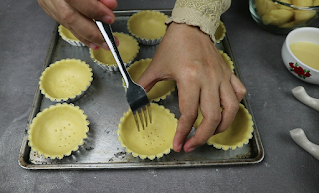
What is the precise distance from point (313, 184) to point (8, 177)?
189 centimetres

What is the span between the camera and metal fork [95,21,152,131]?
1260 mm

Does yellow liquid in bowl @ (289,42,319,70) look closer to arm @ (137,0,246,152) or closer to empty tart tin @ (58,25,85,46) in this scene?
arm @ (137,0,246,152)

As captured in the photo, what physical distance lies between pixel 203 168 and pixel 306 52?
1225 mm

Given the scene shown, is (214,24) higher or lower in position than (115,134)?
higher

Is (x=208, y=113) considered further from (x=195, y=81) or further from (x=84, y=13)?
(x=84, y=13)

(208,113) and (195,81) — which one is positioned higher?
(195,81)

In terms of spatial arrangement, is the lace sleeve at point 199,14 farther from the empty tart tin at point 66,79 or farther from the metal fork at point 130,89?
the empty tart tin at point 66,79

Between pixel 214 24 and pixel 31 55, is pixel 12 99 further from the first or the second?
pixel 214 24

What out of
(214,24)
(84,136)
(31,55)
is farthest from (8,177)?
(214,24)

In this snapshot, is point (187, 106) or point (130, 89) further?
point (130, 89)

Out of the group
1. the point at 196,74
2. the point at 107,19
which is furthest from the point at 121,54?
the point at 196,74

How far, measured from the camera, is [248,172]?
57.6 inches

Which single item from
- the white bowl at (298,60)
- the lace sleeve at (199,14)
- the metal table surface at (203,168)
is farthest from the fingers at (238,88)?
the white bowl at (298,60)

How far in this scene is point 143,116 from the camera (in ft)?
5.03
